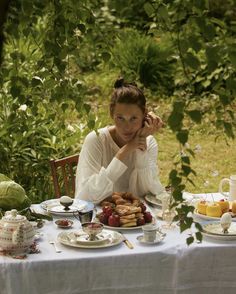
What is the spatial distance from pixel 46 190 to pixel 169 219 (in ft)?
7.73

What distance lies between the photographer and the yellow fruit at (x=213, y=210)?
3.54 meters

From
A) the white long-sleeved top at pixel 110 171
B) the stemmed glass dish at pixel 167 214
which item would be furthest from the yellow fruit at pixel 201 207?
the white long-sleeved top at pixel 110 171

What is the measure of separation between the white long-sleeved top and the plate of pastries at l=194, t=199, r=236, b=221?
39 centimetres

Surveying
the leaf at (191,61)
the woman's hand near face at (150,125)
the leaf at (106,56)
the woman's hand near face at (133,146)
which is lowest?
the woman's hand near face at (133,146)

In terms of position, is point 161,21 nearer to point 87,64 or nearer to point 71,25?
point 71,25

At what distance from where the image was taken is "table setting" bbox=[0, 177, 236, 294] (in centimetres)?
296

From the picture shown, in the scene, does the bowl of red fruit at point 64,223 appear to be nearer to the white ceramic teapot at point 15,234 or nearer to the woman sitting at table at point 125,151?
the white ceramic teapot at point 15,234

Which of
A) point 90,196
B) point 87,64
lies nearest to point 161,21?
point 90,196

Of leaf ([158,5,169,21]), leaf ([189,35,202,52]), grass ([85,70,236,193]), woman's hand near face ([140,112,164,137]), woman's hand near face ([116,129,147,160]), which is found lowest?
grass ([85,70,236,193])

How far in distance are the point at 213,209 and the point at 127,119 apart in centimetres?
75

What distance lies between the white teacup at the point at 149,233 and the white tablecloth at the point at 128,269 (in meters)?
0.03

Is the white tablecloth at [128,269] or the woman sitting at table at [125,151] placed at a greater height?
the woman sitting at table at [125,151]

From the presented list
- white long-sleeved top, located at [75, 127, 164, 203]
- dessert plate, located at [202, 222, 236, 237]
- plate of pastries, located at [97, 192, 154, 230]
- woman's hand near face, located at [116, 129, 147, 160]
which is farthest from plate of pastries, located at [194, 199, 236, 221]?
woman's hand near face, located at [116, 129, 147, 160]

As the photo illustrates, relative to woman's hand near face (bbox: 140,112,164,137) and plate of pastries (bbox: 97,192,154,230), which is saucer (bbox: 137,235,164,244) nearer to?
plate of pastries (bbox: 97,192,154,230)
